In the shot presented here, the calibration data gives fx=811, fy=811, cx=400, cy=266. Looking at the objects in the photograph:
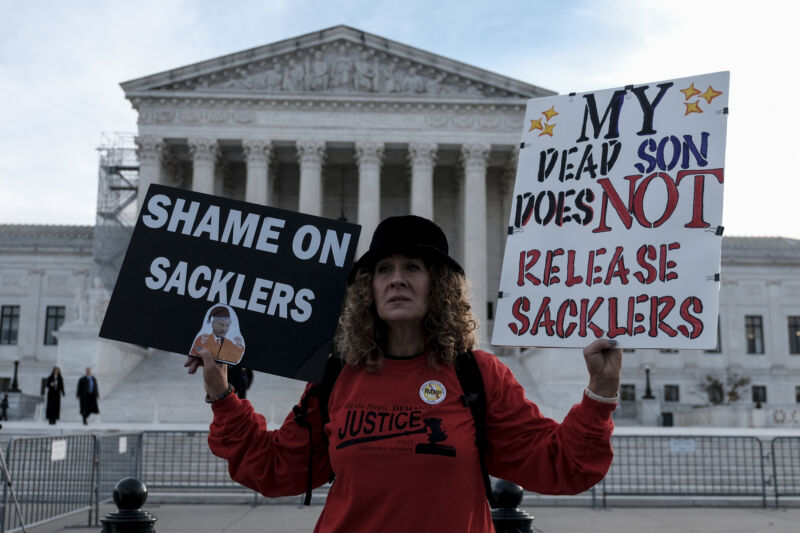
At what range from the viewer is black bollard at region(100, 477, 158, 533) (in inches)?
211

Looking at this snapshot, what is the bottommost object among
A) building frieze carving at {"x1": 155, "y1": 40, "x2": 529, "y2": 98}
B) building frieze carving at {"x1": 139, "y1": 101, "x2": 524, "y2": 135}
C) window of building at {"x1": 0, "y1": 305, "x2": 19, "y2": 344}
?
window of building at {"x1": 0, "y1": 305, "x2": 19, "y2": 344}

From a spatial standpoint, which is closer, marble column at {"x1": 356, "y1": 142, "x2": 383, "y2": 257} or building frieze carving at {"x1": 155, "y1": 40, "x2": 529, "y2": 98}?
marble column at {"x1": 356, "y1": 142, "x2": 383, "y2": 257}

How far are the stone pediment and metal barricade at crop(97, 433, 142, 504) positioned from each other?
34795mm

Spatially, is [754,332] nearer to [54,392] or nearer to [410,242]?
[54,392]

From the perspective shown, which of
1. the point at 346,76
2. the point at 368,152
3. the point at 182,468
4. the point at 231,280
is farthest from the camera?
the point at 346,76

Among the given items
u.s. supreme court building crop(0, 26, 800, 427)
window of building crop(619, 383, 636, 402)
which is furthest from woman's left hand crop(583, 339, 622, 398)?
window of building crop(619, 383, 636, 402)

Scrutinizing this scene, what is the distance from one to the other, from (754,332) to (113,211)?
42.7 metres

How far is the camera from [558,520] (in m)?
10.6

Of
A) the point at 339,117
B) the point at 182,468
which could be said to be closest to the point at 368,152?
the point at 339,117

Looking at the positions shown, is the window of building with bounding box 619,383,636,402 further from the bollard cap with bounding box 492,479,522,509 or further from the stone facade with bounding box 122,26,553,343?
the bollard cap with bounding box 492,479,522,509

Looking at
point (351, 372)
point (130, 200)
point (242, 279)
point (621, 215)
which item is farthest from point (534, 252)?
point (130, 200)

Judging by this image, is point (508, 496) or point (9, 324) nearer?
point (508, 496)

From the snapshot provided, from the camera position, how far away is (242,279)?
3969 millimetres

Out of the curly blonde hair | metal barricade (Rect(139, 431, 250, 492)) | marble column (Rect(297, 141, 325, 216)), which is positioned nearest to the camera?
the curly blonde hair
